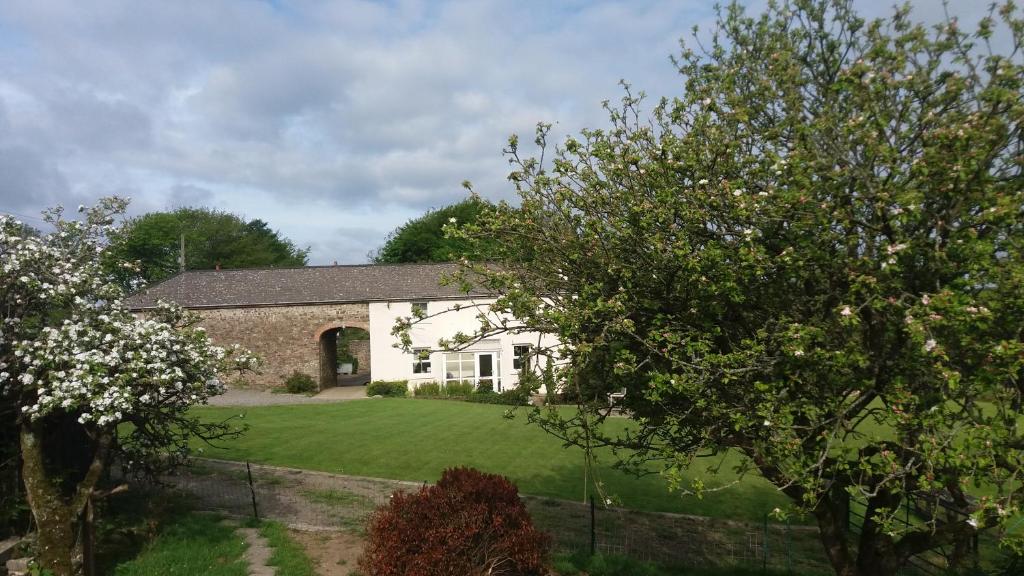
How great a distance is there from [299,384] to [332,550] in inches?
891

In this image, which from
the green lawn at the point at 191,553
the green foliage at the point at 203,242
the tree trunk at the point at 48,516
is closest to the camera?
the tree trunk at the point at 48,516

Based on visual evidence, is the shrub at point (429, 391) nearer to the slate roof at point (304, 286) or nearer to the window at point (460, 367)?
the window at point (460, 367)

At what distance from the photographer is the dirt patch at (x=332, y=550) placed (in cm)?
833

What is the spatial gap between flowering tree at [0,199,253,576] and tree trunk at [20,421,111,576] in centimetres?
1

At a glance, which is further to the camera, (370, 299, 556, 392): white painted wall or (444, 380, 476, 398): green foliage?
(370, 299, 556, 392): white painted wall

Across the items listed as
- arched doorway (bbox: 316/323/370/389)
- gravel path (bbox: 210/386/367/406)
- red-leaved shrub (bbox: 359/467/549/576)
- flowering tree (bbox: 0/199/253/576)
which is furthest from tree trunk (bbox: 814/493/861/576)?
arched doorway (bbox: 316/323/370/389)

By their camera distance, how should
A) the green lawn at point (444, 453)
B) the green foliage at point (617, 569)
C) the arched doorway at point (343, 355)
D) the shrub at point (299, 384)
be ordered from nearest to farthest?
1. the green foliage at point (617, 569)
2. the green lawn at point (444, 453)
3. the shrub at point (299, 384)
4. the arched doorway at point (343, 355)

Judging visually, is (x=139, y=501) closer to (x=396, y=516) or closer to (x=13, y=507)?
(x=13, y=507)

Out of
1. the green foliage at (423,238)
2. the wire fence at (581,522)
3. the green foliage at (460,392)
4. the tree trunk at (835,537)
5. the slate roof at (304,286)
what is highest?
the green foliage at (423,238)

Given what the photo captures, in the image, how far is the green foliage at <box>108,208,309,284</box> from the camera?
57844 mm

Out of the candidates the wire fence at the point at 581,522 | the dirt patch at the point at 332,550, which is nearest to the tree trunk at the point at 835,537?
the wire fence at the point at 581,522

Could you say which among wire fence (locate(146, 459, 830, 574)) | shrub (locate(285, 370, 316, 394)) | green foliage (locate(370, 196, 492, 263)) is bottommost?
wire fence (locate(146, 459, 830, 574))

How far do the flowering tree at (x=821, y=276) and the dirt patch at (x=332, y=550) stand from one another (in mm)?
3658

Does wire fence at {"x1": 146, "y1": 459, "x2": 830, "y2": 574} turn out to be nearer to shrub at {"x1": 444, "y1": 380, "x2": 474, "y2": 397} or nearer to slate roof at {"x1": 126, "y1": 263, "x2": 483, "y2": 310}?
shrub at {"x1": 444, "y1": 380, "x2": 474, "y2": 397}
